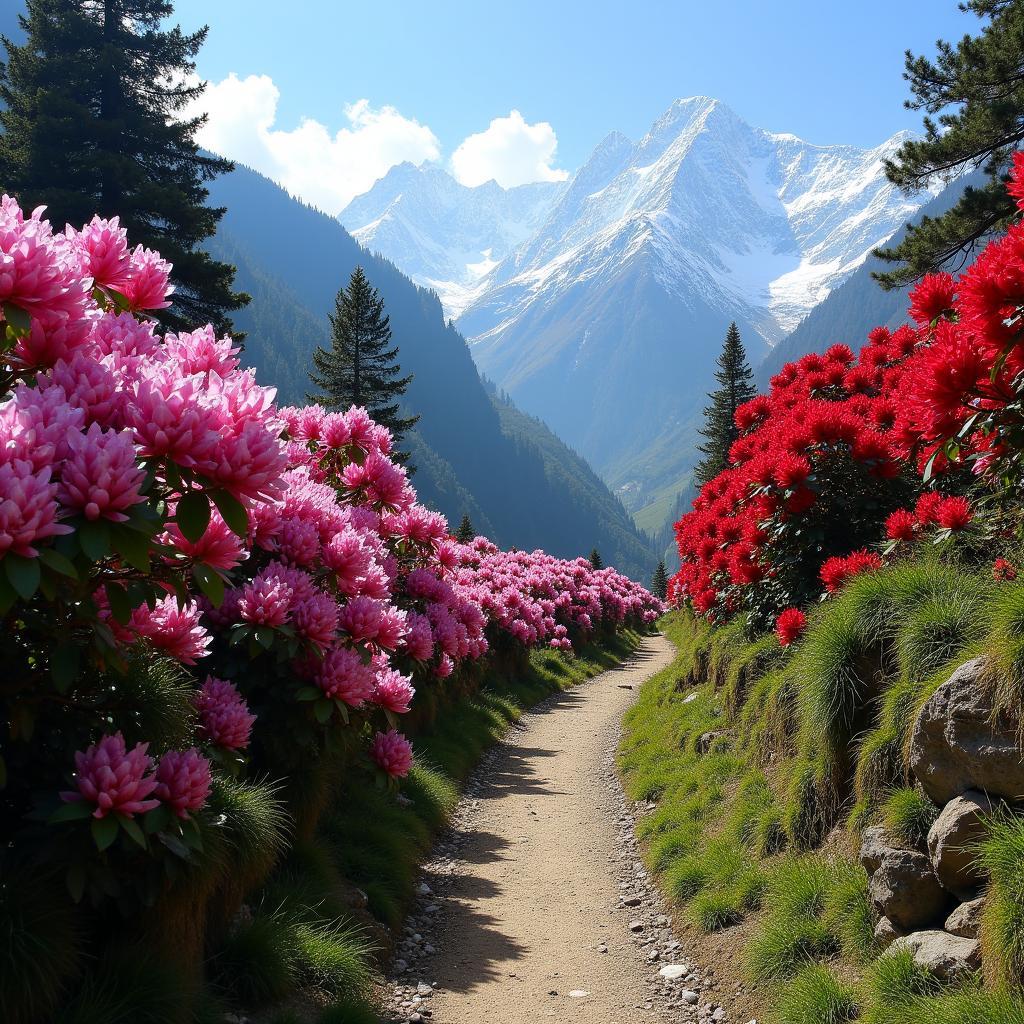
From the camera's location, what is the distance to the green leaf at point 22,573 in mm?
1748

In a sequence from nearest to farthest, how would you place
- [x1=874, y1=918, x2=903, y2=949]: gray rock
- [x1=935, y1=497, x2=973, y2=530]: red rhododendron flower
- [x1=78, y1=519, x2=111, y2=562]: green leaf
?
[x1=78, y1=519, x2=111, y2=562]: green leaf → [x1=874, y1=918, x2=903, y2=949]: gray rock → [x1=935, y1=497, x2=973, y2=530]: red rhododendron flower

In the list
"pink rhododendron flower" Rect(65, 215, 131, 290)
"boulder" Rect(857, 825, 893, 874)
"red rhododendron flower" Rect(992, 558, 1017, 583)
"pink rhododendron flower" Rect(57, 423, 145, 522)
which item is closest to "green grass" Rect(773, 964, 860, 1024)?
Answer: "boulder" Rect(857, 825, 893, 874)

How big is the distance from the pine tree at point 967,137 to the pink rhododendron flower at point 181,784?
39.7 ft

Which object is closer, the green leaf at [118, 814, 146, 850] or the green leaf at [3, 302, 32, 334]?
the green leaf at [3, 302, 32, 334]

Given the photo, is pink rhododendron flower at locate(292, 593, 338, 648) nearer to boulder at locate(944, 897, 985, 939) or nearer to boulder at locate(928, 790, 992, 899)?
boulder at locate(928, 790, 992, 899)

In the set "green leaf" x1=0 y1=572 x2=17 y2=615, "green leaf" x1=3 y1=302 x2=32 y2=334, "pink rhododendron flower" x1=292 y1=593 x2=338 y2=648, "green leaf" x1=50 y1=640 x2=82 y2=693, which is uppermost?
"green leaf" x1=3 y1=302 x2=32 y2=334

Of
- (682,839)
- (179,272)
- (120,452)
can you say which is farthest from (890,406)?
(179,272)

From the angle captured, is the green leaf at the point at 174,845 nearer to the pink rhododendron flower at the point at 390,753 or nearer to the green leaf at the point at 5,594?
the green leaf at the point at 5,594

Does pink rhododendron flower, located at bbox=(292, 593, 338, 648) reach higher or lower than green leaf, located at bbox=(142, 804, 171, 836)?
higher

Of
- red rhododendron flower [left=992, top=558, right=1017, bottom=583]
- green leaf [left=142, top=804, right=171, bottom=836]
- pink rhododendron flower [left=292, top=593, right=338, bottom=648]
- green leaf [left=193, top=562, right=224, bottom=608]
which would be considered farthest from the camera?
red rhododendron flower [left=992, top=558, right=1017, bottom=583]

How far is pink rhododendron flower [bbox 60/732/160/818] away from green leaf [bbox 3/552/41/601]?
1.07 m

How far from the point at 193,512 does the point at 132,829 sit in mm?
1209

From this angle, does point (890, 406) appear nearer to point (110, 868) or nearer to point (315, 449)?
point (315, 449)

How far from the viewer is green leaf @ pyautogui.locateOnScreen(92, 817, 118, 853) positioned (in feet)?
8.11
